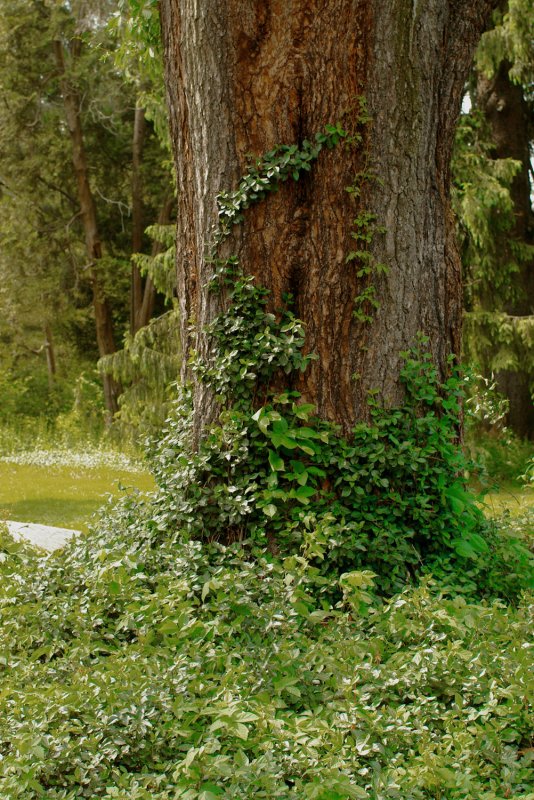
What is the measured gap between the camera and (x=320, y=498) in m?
4.87

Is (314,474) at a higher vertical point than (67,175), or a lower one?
lower

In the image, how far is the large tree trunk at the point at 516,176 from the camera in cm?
1341

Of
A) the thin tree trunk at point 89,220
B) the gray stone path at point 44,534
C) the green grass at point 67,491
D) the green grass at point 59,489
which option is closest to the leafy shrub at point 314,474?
the gray stone path at point 44,534

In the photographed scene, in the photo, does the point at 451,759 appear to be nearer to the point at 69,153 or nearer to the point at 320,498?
the point at 320,498

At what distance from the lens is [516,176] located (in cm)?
1361

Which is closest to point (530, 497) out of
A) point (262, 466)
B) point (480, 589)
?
point (480, 589)

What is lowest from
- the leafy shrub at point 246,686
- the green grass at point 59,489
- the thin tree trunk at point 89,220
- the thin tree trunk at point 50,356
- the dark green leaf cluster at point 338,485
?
the green grass at point 59,489

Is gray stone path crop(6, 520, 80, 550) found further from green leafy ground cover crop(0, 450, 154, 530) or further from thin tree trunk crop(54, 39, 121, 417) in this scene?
thin tree trunk crop(54, 39, 121, 417)

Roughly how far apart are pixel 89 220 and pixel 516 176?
10621mm

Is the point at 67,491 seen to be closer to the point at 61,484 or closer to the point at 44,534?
the point at 61,484

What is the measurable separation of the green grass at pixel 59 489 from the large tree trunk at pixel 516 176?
19.6ft

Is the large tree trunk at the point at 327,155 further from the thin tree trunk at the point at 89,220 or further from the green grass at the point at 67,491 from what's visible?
the thin tree trunk at the point at 89,220

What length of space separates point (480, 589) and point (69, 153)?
705 inches

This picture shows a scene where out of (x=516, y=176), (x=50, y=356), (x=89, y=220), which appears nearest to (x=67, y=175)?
(x=89, y=220)
